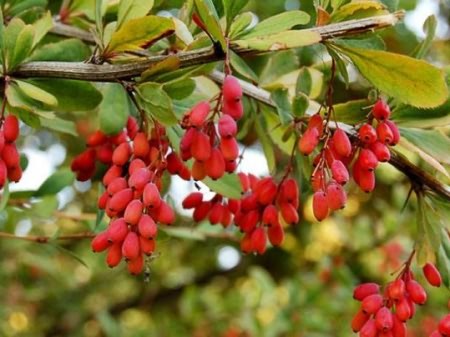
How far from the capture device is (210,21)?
113 cm

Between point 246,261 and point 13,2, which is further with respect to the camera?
point 246,261

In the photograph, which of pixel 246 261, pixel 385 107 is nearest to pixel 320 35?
pixel 385 107

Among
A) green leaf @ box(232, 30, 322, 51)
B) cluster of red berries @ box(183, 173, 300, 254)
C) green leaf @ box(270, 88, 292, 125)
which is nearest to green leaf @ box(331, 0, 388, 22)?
green leaf @ box(232, 30, 322, 51)

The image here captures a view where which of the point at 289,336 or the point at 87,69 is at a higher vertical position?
the point at 87,69

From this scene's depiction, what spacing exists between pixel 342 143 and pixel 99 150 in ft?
1.75

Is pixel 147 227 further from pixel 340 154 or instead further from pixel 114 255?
pixel 340 154

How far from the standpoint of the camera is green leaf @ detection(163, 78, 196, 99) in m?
1.29

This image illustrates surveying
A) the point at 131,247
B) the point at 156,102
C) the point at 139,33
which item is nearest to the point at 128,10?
the point at 139,33

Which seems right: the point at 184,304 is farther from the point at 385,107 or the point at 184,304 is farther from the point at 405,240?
the point at 385,107

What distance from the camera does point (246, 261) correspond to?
4.87 m

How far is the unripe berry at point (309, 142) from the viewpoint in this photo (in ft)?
4.11

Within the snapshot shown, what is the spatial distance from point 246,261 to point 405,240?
145 centimetres

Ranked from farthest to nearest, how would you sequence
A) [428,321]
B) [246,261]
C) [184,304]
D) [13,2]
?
1. [246,261]
2. [184,304]
3. [428,321]
4. [13,2]

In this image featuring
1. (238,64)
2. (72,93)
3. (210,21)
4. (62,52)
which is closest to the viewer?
(210,21)
